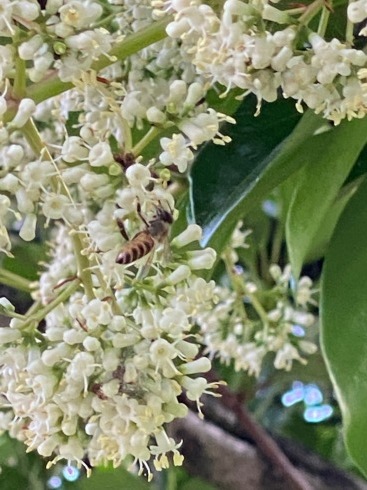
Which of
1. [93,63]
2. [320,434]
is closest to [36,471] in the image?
[320,434]

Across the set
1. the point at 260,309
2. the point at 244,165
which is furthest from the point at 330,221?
the point at 244,165

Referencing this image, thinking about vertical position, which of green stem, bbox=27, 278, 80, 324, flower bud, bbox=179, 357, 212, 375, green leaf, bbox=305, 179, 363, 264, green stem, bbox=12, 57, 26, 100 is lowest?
green leaf, bbox=305, 179, 363, 264

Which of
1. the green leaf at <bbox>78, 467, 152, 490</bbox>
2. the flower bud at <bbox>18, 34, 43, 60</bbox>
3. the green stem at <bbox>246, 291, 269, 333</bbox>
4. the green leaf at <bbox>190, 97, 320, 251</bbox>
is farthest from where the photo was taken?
the green leaf at <bbox>78, 467, 152, 490</bbox>

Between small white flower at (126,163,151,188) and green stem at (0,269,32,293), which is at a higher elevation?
small white flower at (126,163,151,188)

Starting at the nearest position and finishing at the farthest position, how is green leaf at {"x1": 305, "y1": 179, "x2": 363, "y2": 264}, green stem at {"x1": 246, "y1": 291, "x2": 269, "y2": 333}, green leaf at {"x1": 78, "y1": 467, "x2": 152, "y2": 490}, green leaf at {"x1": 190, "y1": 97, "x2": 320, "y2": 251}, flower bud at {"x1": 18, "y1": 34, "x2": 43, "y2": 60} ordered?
flower bud at {"x1": 18, "y1": 34, "x2": 43, "y2": 60} < green leaf at {"x1": 190, "y1": 97, "x2": 320, "y2": 251} < green leaf at {"x1": 305, "y1": 179, "x2": 363, "y2": 264} < green stem at {"x1": 246, "y1": 291, "x2": 269, "y2": 333} < green leaf at {"x1": 78, "y1": 467, "x2": 152, "y2": 490}

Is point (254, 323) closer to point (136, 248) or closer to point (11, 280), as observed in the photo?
point (11, 280)

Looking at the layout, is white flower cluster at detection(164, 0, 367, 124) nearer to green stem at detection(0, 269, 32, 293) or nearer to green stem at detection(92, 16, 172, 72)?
green stem at detection(92, 16, 172, 72)

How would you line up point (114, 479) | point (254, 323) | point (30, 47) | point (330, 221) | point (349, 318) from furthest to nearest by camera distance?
point (114, 479) → point (254, 323) → point (330, 221) → point (349, 318) → point (30, 47)

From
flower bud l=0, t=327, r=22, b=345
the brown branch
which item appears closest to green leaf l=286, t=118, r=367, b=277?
flower bud l=0, t=327, r=22, b=345

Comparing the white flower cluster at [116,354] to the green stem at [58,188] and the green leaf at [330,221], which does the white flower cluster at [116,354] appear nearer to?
the green stem at [58,188]
